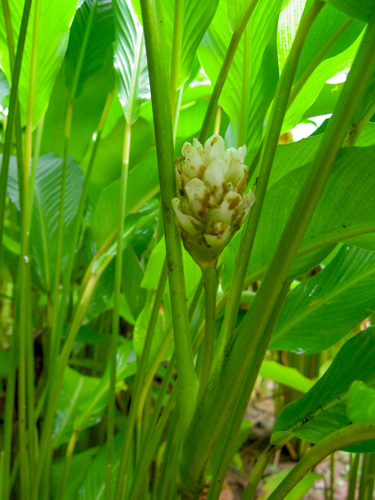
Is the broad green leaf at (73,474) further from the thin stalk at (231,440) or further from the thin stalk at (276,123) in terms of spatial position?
the thin stalk at (276,123)

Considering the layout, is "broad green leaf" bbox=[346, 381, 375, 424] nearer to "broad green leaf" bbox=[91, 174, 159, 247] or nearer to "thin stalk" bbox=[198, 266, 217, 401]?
"thin stalk" bbox=[198, 266, 217, 401]

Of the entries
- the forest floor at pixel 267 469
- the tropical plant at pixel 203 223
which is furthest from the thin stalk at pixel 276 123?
the forest floor at pixel 267 469

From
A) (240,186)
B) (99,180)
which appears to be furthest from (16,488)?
(240,186)

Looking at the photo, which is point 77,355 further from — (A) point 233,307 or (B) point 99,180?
(A) point 233,307

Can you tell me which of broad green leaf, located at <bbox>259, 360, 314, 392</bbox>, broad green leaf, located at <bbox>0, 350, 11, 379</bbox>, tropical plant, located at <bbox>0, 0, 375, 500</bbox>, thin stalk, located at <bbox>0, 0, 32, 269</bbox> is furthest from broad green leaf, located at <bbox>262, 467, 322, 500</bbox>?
thin stalk, located at <bbox>0, 0, 32, 269</bbox>

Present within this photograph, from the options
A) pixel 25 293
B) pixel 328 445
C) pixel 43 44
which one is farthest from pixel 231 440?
pixel 43 44
